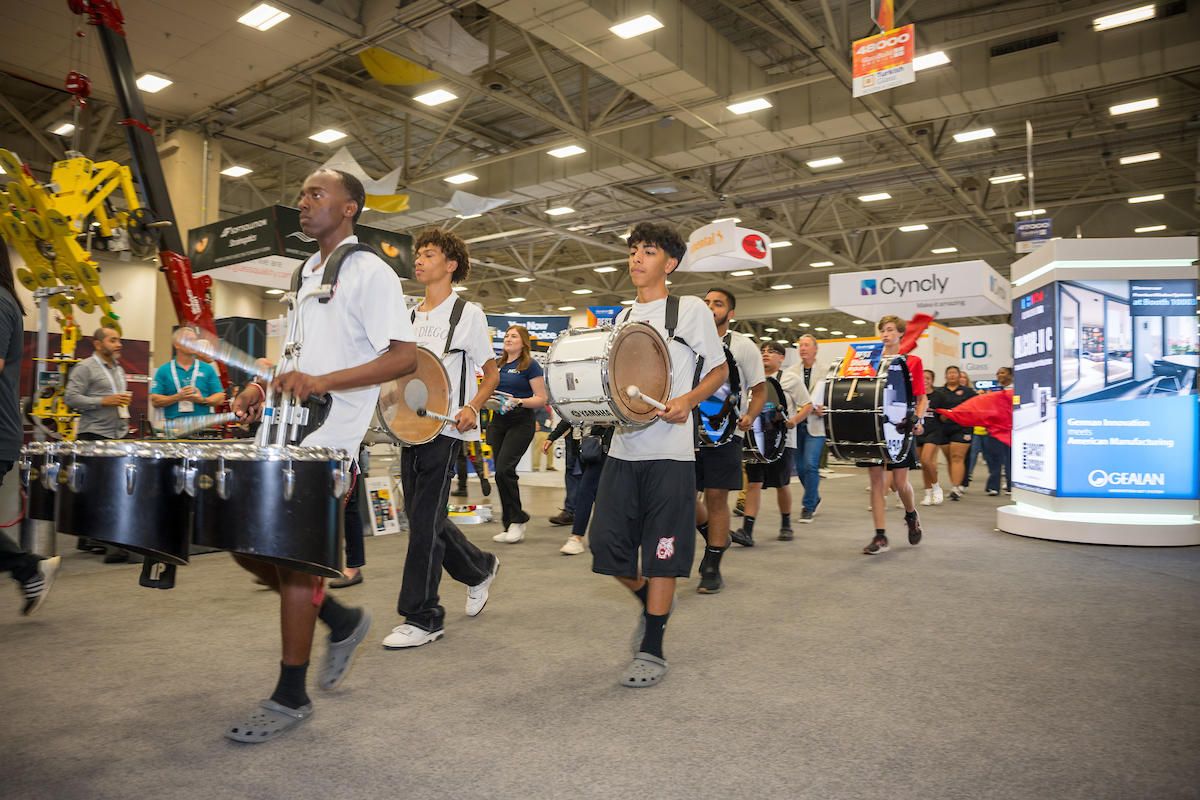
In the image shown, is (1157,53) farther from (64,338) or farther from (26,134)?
(26,134)

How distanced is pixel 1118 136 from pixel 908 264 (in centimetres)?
763

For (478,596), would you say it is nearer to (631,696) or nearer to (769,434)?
(631,696)

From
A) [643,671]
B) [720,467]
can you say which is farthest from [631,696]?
[720,467]

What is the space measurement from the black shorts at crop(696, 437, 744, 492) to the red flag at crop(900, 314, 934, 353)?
2.55 meters

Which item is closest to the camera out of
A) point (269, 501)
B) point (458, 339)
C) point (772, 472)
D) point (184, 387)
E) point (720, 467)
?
point (269, 501)

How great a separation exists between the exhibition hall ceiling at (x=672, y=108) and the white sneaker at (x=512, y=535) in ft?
18.0

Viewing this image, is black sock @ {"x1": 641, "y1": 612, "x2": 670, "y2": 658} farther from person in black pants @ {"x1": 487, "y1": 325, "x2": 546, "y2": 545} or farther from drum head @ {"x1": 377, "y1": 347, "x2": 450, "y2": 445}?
person in black pants @ {"x1": 487, "y1": 325, "x2": 546, "y2": 545}

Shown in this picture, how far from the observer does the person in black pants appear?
654 cm

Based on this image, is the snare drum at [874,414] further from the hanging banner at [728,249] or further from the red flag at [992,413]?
the hanging banner at [728,249]

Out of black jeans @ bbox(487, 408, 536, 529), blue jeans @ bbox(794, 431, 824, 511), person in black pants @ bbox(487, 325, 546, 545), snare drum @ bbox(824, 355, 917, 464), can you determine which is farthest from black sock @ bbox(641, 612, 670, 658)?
blue jeans @ bbox(794, 431, 824, 511)

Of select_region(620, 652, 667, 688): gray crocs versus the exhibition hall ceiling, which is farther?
the exhibition hall ceiling

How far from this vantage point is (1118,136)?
13.9 m

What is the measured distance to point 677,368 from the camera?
332 cm

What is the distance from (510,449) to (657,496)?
3541 millimetres
